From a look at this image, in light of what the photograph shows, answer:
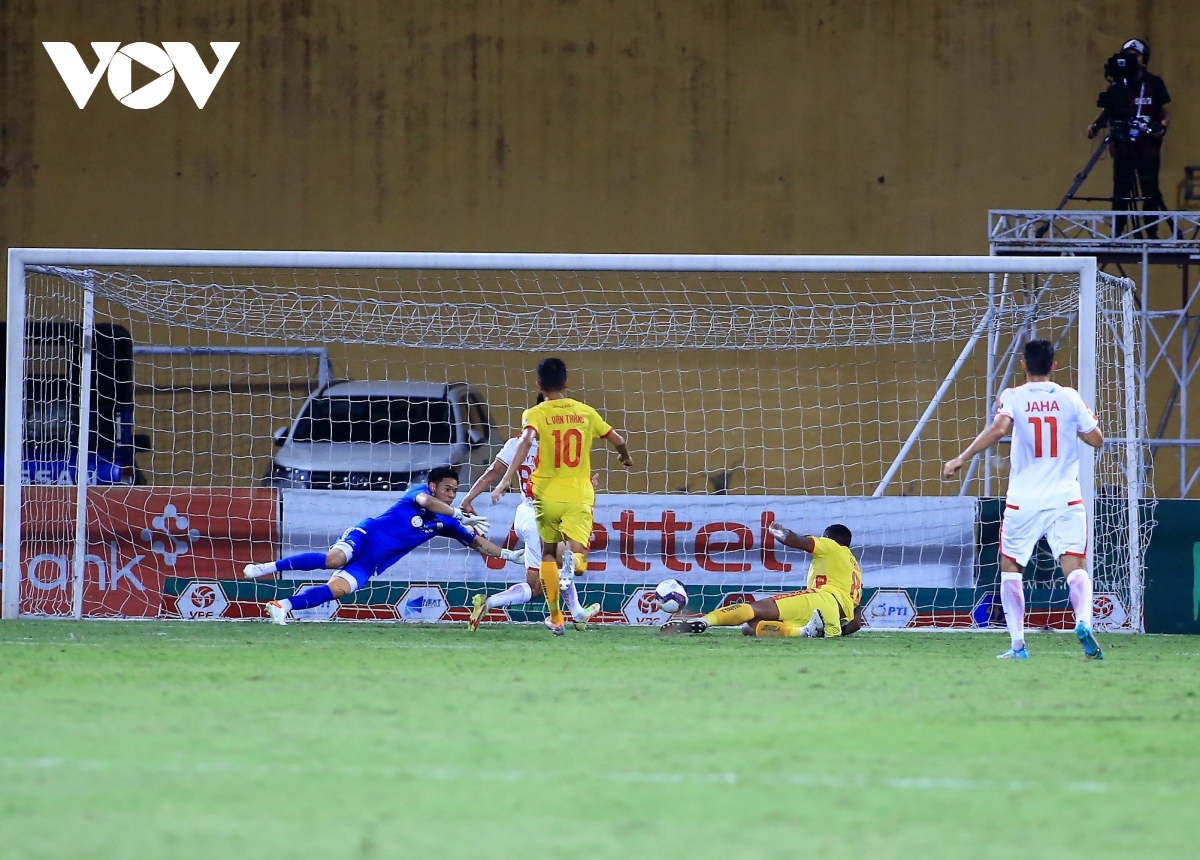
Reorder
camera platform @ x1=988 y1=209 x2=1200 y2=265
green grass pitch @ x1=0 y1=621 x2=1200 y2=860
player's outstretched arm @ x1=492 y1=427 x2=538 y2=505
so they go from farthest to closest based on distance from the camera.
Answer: camera platform @ x1=988 y1=209 x2=1200 y2=265 → player's outstretched arm @ x1=492 y1=427 x2=538 y2=505 → green grass pitch @ x1=0 y1=621 x2=1200 y2=860

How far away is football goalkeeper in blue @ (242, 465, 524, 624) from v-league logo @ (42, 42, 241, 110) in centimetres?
937

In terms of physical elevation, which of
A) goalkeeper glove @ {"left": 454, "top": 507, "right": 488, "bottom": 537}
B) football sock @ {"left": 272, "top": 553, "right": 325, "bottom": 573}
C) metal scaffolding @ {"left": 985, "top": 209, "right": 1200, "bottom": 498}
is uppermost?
metal scaffolding @ {"left": 985, "top": 209, "right": 1200, "bottom": 498}

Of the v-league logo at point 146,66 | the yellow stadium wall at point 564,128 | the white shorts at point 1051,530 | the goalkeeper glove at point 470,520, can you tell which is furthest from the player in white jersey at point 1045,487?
the v-league logo at point 146,66

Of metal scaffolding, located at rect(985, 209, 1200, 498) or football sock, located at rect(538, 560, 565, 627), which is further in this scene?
metal scaffolding, located at rect(985, 209, 1200, 498)

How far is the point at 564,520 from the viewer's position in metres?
10.0

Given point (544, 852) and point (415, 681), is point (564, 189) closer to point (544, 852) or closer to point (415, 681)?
point (415, 681)

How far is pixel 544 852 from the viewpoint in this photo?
3.82 m

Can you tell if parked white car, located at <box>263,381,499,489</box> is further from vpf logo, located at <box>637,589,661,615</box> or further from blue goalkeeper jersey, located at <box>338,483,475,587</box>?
blue goalkeeper jersey, located at <box>338,483,475,587</box>

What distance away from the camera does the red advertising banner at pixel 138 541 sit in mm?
11984

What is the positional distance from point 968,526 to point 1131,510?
120 centimetres

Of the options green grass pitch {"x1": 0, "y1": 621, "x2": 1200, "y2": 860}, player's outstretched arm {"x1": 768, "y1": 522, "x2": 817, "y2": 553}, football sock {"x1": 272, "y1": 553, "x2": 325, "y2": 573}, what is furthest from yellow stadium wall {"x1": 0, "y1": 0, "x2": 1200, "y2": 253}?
green grass pitch {"x1": 0, "y1": 621, "x2": 1200, "y2": 860}

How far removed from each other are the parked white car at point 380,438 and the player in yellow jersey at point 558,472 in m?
3.84

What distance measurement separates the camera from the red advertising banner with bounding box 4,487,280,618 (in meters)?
12.0

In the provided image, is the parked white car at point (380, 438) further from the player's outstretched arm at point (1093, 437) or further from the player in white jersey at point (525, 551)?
the player's outstretched arm at point (1093, 437)
